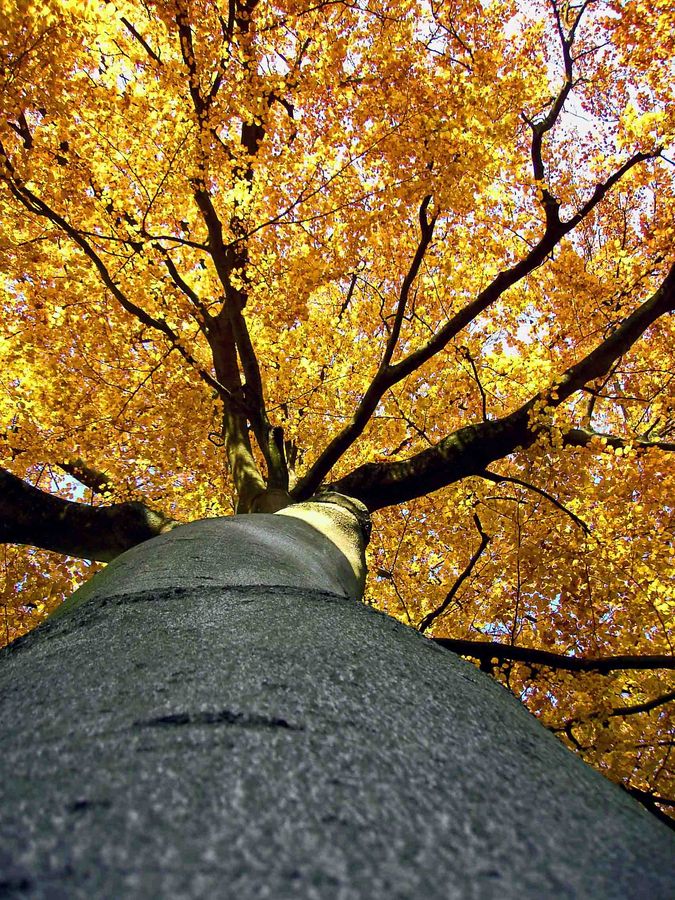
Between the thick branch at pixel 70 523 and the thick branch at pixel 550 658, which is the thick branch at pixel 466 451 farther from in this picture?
the thick branch at pixel 70 523

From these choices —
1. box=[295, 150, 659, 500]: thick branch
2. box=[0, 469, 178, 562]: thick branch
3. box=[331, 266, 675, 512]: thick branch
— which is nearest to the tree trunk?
box=[0, 469, 178, 562]: thick branch

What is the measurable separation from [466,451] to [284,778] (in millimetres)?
5060

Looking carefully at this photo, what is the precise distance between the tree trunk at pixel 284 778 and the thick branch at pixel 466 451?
13.8ft

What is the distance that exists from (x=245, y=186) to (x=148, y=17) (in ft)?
7.69

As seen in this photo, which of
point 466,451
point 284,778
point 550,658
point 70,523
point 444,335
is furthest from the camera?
point 466,451

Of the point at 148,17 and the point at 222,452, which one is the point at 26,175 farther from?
the point at 222,452

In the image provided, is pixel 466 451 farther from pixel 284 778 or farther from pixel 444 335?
pixel 284 778

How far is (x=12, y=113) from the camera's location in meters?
4.54

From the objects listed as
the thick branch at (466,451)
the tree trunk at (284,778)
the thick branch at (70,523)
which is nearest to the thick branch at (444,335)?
the thick branch at (466,451)

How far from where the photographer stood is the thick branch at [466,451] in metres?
5.31

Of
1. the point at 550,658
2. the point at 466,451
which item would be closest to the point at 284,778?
the point at 550,658

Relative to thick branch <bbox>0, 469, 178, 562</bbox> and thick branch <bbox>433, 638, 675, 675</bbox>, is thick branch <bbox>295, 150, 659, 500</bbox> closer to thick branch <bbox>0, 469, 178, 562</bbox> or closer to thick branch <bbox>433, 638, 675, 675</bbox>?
thick branch <bbox>0, 469, 178, 562</bbox>

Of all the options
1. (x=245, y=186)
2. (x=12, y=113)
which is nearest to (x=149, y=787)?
(x=12, y=113)

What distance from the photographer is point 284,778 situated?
1.87 ft
